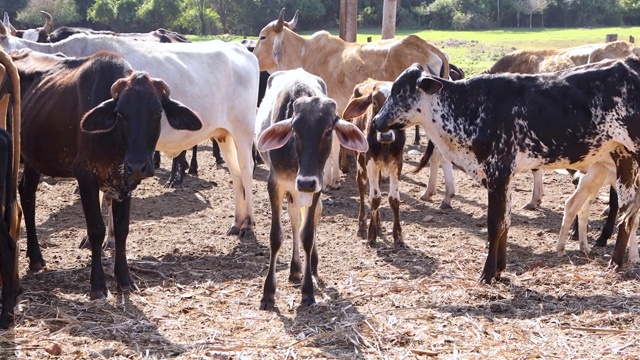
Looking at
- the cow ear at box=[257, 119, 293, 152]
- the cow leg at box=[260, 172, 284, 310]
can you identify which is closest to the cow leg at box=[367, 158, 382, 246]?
the cow leg at box=[260, 172, 284, 310]

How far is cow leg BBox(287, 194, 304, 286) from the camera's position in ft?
22.5

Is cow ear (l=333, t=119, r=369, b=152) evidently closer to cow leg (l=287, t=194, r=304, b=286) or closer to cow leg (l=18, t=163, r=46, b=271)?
cow leg (l=287, t=194, r=304, b=286)

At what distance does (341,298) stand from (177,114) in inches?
73.8

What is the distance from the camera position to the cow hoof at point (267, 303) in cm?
664

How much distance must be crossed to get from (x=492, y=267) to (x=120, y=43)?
430cm

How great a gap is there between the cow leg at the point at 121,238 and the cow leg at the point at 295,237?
1.26 metres

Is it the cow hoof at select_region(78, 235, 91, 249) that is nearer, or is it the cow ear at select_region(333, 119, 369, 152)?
the cow ear at select_region(333, 119, 369, 152)

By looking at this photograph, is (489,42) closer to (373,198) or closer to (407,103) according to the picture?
(373,198)

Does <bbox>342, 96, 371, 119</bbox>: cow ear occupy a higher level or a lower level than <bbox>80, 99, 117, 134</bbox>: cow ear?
lower

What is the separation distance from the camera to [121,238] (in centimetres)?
702

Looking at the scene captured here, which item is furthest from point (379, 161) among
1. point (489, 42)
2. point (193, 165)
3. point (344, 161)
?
point (489, 42)

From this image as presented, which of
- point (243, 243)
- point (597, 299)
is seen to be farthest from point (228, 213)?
point (597, 299)

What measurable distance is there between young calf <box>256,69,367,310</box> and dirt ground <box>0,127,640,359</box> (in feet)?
1.41

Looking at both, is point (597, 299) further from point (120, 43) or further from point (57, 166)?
point (120, 43)
